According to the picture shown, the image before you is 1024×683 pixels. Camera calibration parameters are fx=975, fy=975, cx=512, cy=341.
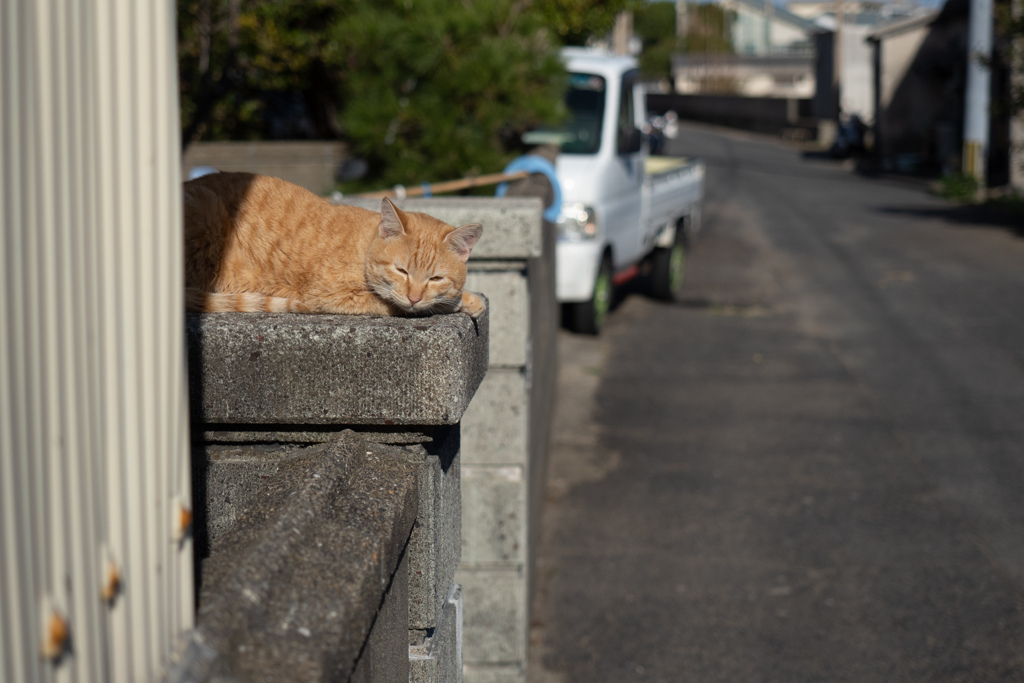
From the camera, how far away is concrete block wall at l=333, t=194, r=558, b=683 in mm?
3439

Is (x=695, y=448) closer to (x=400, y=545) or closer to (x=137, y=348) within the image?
(x=400, y=545)

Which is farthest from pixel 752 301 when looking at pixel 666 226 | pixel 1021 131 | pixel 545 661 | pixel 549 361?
pixel 1021 131

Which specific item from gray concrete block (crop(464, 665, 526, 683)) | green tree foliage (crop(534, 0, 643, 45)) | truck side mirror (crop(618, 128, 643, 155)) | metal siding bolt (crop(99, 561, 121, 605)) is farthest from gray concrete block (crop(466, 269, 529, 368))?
green tree foliage (crop(534, 0, 643, 45))

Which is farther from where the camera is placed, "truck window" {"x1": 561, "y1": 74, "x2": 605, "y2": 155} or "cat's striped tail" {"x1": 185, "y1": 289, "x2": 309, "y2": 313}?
"truck window" {"x1": 561, "y1": 74, "x2": 605, "y2": 155}

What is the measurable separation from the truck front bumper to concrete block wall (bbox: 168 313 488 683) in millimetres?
6199

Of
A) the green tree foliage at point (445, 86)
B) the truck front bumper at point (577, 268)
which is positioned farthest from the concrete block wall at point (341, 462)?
the truck front bumper at point (577, 268)

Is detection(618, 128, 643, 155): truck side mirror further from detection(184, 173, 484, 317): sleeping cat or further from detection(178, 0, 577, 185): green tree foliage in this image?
detection(184, 173, 484, 317): sleeping cat

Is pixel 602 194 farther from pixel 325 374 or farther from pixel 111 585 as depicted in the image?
pixel 111 585

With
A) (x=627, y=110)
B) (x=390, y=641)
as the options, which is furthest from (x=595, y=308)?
(x=390, y=641)

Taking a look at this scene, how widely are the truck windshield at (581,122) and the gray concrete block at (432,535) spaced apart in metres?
6.90

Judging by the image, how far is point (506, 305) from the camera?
3455 millimetres

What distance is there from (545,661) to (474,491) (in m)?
0.90

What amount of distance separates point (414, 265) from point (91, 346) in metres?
1.35

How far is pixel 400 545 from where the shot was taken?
1.63m
